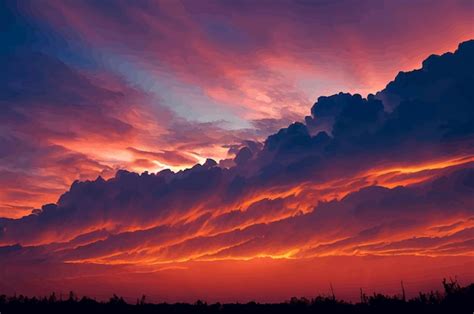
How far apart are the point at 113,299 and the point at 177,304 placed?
4.85 m

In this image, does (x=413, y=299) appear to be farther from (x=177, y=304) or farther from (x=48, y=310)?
(x=48, y=310)

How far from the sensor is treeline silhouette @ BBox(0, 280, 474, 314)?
32094 millimetres

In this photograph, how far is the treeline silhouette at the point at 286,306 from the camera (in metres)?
32.1

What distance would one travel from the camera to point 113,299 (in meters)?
39.2

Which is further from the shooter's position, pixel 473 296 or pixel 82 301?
pixel 82 301

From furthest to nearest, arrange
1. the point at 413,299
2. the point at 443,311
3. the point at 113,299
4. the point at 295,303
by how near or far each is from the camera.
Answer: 1. the point at 113,299
2. the point at 295,303
3. the point at 413,299
4. the point at 443,311

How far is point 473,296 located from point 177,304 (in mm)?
20825

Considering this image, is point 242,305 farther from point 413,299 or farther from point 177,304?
point 413,299

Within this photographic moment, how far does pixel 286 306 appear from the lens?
36344mm

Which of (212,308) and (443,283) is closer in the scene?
(443,283)

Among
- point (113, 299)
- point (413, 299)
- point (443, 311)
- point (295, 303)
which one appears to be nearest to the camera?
point (443, 311)

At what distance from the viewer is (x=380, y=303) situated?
113 feet

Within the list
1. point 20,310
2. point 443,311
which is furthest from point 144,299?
point 443,311

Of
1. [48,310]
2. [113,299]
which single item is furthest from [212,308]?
[48,310]
